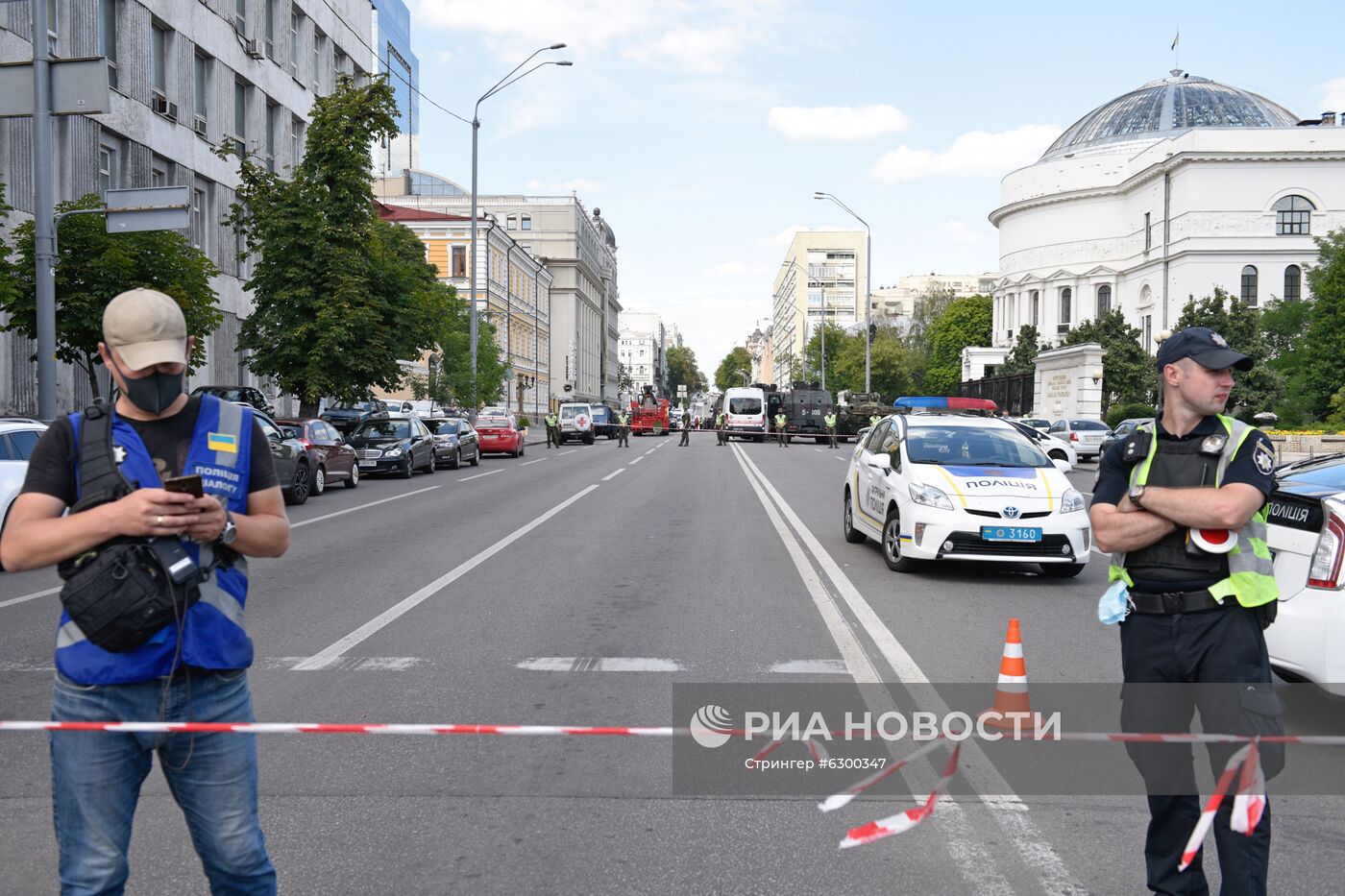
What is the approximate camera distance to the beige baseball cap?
2711 millimetres

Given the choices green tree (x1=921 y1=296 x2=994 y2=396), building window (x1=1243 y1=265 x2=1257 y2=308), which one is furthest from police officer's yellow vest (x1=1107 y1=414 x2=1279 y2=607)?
green tree (x1=921 y1=296 x2=994 y2=396)

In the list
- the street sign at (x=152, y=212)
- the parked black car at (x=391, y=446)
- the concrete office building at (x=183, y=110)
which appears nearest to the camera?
the street sign at (x=152, y=212)

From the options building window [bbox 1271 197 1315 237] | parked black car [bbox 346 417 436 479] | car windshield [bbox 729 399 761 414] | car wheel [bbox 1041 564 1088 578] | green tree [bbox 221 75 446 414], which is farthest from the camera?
building window [bbox 1271 197 1315 237]

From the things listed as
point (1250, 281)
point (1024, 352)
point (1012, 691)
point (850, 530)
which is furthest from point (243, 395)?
point (1250, 281)

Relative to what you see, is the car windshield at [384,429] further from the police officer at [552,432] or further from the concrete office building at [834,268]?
the concrete office building at [834,268]

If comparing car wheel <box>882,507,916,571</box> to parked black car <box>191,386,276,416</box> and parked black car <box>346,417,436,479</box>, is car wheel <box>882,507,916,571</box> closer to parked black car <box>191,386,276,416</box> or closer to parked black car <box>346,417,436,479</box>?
parked black car <box>346,417,436,479</box>

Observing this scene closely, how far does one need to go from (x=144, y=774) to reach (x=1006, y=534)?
335 inches

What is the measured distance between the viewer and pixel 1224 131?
244 ft

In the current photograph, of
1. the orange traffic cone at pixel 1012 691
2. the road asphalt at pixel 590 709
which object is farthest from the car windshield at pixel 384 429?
the orange traffic cone at pixel 1012 691

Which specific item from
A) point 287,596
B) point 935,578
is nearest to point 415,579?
point 287,596

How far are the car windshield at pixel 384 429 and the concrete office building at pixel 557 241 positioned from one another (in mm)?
64942

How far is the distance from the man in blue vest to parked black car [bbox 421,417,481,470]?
1062 inches

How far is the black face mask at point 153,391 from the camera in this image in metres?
2.75

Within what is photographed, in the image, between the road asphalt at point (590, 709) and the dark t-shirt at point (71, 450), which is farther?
the road asphalt at point (590, 709)
